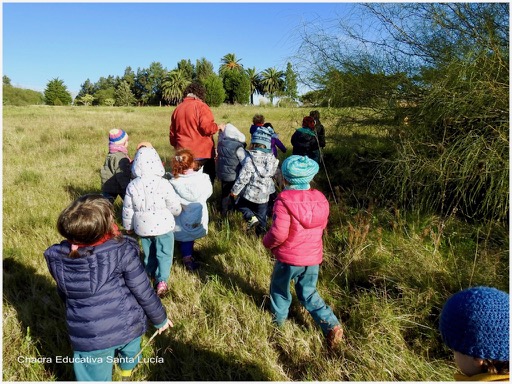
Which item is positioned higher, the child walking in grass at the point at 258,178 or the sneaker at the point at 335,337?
the child walking in grass at the point at 258,178

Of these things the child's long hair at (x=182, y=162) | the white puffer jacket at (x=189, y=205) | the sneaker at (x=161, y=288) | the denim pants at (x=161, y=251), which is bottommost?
the sneaker at (x=161, y=288)

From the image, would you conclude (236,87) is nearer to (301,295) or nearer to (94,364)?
(301,295)

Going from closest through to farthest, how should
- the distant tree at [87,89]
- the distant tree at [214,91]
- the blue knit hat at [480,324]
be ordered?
the blue knit hat at [480,324]
the distant tree at [214,91]
the distant tree at [87,89]

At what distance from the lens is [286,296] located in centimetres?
259

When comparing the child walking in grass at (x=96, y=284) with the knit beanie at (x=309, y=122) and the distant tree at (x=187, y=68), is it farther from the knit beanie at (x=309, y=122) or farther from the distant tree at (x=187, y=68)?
the distant tree at (x=187, y=68)

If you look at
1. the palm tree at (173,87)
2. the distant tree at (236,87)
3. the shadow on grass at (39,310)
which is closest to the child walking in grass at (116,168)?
the shadow on grass at (39,310)

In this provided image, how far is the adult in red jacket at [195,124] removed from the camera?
15.0 feet

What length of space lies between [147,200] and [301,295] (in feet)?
4.86

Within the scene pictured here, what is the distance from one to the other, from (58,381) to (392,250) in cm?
276

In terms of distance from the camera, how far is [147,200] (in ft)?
9.79

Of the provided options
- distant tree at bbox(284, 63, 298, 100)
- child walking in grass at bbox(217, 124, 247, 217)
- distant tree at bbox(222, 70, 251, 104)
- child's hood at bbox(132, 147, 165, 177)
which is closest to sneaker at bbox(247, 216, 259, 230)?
child walking in grass at bbox(217, 124, 247, 217)

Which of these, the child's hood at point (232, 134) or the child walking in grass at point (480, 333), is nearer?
the child walking in grass at point (480, 333)

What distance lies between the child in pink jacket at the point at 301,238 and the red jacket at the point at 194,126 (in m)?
2.33

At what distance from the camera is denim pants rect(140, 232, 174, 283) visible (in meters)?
3.08
